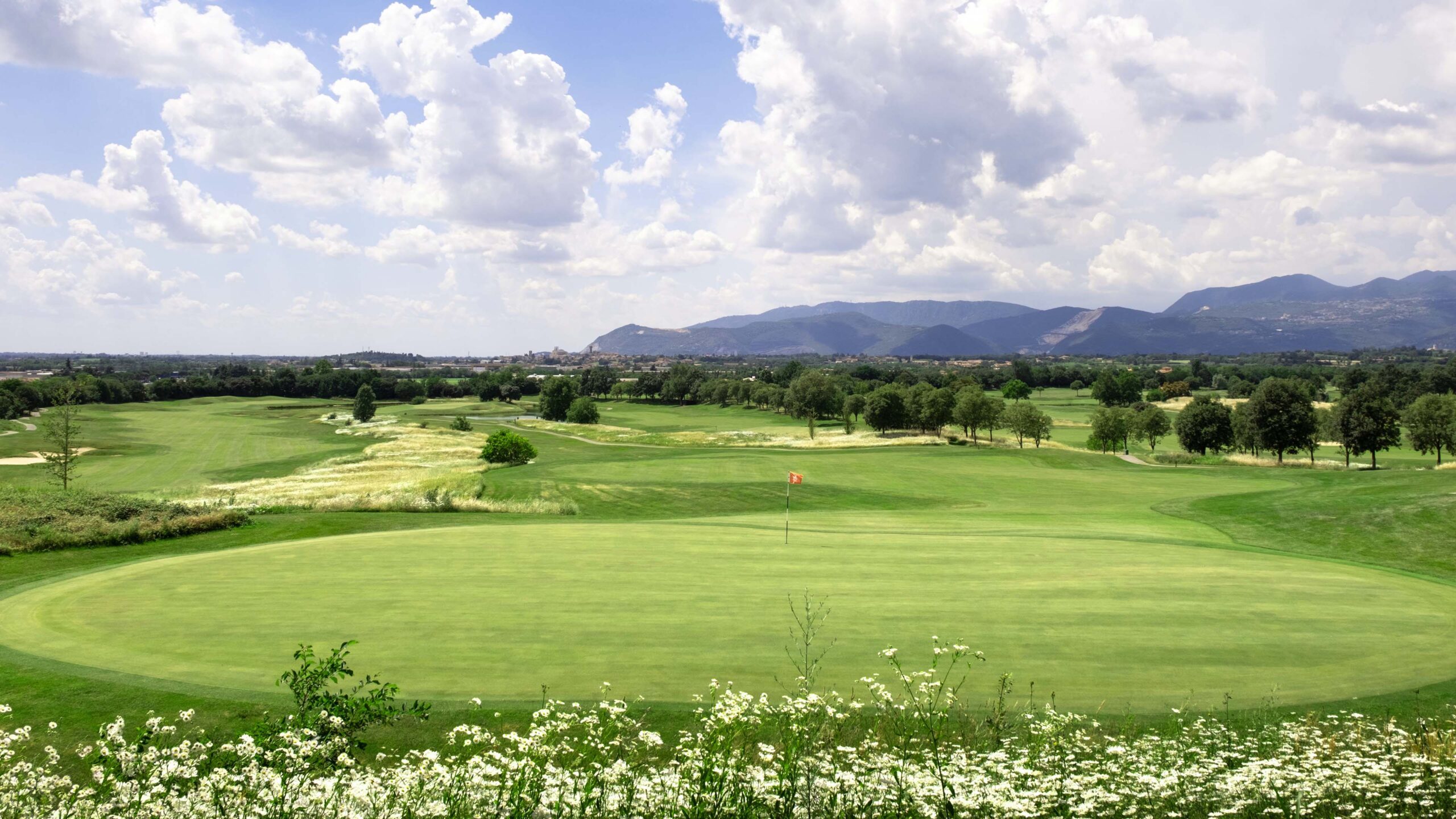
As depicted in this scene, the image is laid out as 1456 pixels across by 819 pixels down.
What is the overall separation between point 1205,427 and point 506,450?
219 ft

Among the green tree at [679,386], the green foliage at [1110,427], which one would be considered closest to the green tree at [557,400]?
the green tree at [679,386]

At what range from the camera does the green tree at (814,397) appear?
11631cm

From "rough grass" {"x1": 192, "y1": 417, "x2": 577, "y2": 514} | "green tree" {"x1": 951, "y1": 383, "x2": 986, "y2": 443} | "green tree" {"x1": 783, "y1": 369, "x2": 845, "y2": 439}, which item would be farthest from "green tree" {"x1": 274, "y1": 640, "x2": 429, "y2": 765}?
"green tree" {"x1": 783, "y1": 369, "x2": 845, "y2": 439}

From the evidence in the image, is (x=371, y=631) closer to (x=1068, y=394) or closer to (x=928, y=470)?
(x=928, y=470)

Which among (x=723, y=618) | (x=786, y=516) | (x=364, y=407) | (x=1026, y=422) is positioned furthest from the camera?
(x=364, y=407)

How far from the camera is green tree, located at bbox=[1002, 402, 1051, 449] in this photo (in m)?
77.0

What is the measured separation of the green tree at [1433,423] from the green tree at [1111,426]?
872 inches

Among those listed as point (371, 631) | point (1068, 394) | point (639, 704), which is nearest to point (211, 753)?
point (639, 704)

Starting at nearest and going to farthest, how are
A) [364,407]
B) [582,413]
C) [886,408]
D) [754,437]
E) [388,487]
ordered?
1. [388,487]
2. [754,437]
3. [886,408]
4. [364,407]
5. [582,413]

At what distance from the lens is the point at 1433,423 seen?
6378 cm

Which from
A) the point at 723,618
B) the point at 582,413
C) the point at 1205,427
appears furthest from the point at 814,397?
the point at 723,618

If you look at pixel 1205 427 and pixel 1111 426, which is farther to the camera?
pixel 1111 426

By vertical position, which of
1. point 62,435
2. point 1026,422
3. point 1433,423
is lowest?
point 1026,422

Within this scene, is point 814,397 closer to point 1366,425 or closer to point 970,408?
point 970,408
